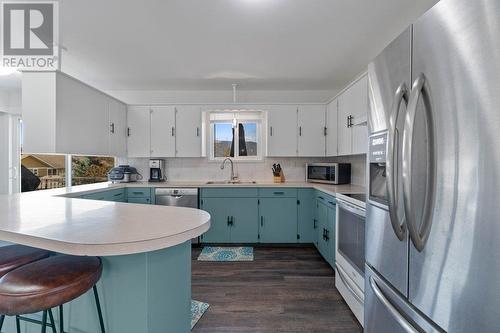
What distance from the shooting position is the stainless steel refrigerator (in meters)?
0.66

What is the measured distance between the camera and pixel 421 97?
0.86 meters

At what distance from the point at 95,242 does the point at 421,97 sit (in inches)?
49.9

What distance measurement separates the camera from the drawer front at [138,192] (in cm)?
357

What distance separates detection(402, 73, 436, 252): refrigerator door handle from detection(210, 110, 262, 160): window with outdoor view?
330 cm

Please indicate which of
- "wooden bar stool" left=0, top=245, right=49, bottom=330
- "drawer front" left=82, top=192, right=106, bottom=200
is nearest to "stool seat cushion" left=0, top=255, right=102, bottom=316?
"wooden bar stool" left=0, top=245, right=49, bottom=330

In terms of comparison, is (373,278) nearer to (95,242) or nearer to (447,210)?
(447,210)

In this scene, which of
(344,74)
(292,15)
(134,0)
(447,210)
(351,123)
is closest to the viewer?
(447,210)

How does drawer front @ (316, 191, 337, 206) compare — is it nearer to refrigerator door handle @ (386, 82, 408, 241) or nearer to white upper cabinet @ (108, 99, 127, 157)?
refrigerator door handle @ (386, 82, 408, 241)

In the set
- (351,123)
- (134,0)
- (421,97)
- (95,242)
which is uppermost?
(134,0)

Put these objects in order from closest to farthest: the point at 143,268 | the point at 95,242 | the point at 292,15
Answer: the point at 95,242
the point at 143,268
the point at 292,15

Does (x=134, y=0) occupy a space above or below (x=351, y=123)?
above

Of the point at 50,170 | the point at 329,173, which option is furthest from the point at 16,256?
the point at 329,173

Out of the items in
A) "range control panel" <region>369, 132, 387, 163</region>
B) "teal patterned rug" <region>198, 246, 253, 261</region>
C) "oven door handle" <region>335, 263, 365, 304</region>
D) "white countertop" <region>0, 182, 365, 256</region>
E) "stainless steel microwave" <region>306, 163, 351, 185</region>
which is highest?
"range control panel" <region>369, 132, 387, 163</region>

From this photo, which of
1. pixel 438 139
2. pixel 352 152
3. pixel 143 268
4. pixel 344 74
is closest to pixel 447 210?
pixel 438 139
